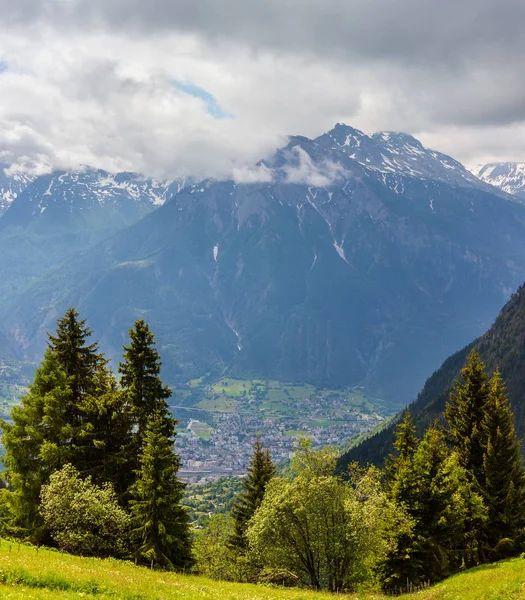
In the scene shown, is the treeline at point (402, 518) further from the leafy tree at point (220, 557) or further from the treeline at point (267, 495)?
the leafy tree at point (220, 557)

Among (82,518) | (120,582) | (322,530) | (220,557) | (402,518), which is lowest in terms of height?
(220,557)

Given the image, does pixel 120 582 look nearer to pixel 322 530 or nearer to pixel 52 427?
pixel 322 530

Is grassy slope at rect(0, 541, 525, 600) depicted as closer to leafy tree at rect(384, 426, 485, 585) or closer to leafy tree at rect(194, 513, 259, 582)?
leafy tree at rect(384, 426, 485, 585)

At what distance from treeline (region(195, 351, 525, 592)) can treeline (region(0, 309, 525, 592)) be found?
11cm

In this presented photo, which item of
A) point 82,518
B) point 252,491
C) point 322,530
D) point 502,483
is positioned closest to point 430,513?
point 502,483

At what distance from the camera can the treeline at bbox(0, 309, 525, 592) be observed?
39.4 meters

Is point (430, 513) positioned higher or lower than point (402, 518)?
higher

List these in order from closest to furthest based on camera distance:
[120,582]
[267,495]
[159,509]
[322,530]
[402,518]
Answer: [120,582] < [159,509] < [402,518] < [322,530] < [267,495]

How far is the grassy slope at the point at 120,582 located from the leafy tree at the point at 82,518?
12.5 ft

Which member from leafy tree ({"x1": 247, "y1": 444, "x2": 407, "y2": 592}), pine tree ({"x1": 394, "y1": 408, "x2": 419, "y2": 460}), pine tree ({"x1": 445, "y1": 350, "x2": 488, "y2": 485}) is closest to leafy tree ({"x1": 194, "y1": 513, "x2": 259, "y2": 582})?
leafy tree ({"x1": 247, "y1": 444, "x2": 407, "y2": 592})

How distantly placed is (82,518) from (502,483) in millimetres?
34998

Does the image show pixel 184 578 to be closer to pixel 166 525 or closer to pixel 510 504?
pixel 166 525

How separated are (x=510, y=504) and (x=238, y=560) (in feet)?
87.1

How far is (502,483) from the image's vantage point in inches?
1759
